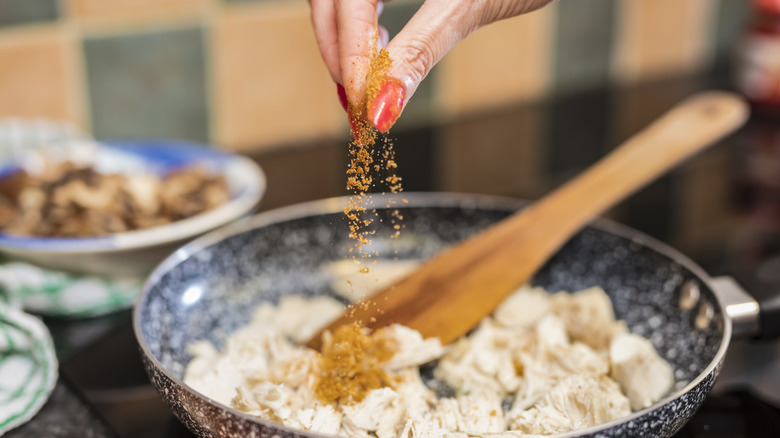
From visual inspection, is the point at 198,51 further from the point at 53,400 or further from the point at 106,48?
the point at 53,400

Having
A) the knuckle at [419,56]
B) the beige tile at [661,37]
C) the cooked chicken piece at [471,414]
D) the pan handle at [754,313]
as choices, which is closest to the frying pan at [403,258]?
the pan handle at [754,313]

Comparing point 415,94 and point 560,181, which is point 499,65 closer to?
point 415,94

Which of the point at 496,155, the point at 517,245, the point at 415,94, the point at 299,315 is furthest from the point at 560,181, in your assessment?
the point at 299,315

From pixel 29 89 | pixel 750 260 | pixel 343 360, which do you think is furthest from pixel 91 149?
pixel 750 260

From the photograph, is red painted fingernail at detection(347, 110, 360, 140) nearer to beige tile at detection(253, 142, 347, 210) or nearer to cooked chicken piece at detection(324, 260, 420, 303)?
cooked chicken piece at detection(324, 260, 420, 303)

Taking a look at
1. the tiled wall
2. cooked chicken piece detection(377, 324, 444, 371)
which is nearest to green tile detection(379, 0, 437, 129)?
the tiled wall
